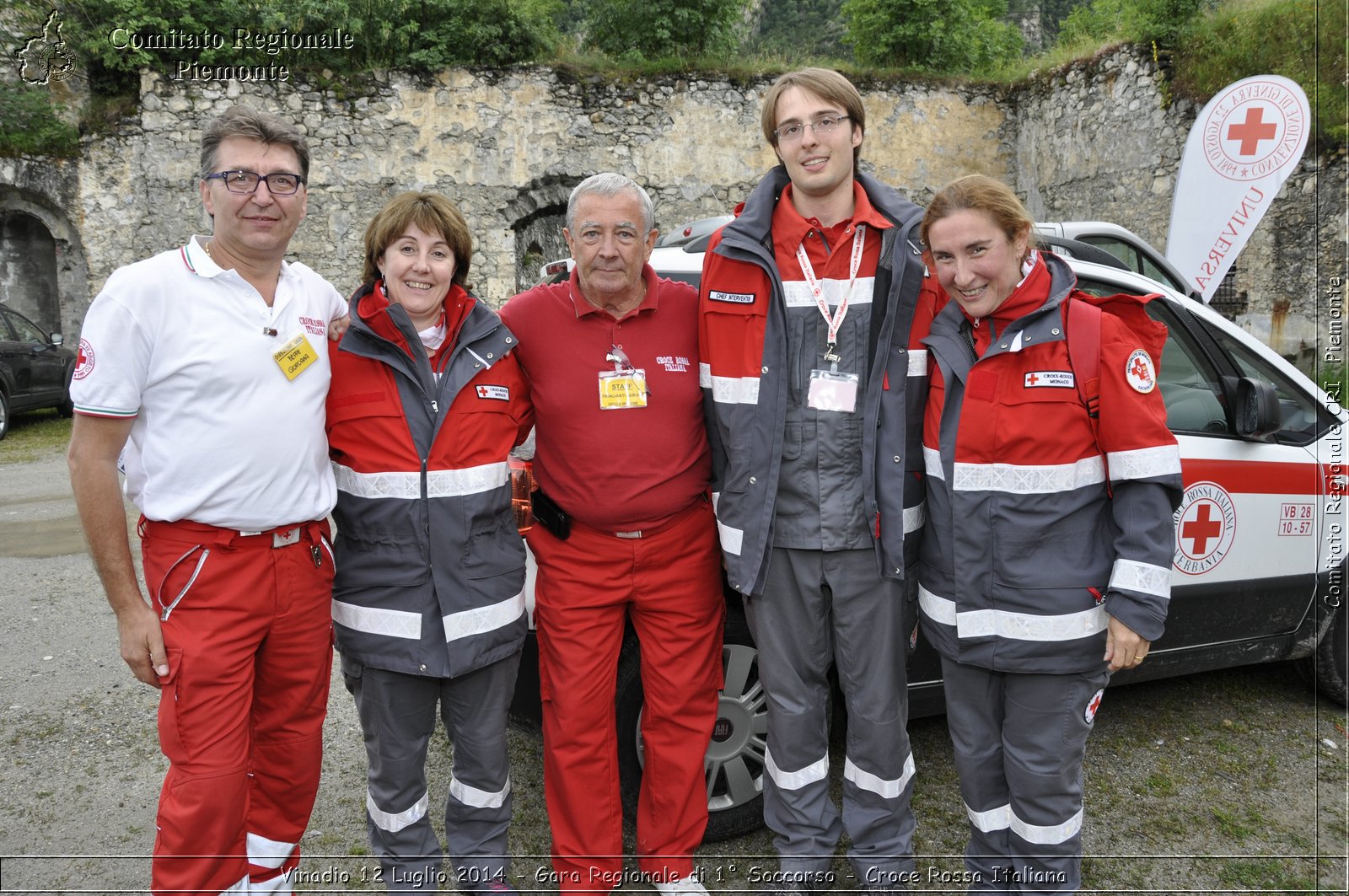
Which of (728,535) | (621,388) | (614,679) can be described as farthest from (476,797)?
(621,388)

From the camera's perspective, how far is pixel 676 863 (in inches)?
106

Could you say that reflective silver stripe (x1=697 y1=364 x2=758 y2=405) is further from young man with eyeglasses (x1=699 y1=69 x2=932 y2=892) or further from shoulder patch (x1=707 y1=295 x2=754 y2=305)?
shoulder patch (x1=707 y1=295 x2=754 y2=305)

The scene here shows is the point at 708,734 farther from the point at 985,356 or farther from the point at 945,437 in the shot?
the point at 985,356

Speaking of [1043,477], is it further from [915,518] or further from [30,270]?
→ [30,270]

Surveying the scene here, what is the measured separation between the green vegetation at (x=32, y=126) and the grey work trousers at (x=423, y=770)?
14.7m

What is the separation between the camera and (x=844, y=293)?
2.49 meters

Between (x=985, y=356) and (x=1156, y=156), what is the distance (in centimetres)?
1228

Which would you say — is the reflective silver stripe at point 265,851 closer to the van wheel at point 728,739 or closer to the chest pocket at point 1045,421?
the van wheel at point 728,739

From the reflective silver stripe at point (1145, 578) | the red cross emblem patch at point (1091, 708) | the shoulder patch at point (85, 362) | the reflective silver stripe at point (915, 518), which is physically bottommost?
the red cross emblem patch at point (1091, 708)

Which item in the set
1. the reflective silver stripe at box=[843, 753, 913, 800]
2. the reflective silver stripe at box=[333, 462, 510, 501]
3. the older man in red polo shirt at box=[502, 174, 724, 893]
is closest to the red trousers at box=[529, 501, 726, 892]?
the older man in red polo shirt at box=[502, 174, 724, 893]

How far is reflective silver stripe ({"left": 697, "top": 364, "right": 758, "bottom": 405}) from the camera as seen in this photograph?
252 cm

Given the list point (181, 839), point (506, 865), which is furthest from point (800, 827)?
point (181, 839)

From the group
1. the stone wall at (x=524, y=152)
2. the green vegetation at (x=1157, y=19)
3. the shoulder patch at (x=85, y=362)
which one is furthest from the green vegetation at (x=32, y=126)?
the green vegetation at (x=1157, y=19)

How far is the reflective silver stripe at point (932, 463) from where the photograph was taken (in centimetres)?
243
